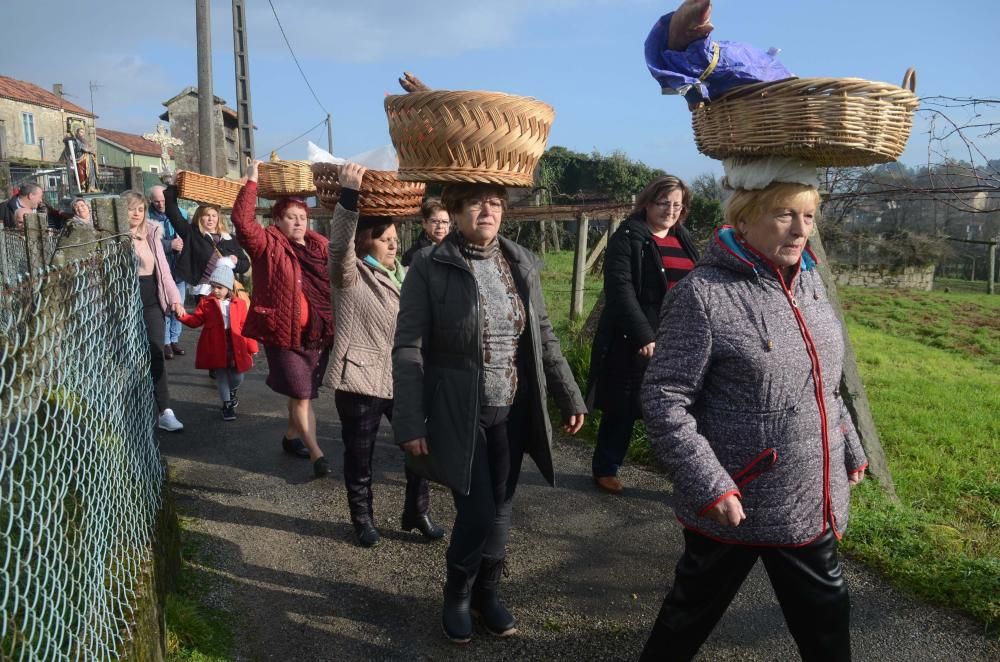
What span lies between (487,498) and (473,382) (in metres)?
0.47

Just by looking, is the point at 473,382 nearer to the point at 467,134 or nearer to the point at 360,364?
the point at 467,134

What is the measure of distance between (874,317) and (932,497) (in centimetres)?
1053

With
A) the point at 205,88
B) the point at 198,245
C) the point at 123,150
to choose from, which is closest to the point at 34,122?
the point at 123,150

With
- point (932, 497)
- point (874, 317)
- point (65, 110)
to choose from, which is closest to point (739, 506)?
point (932, 497)

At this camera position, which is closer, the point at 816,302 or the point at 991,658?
the point at 816,302

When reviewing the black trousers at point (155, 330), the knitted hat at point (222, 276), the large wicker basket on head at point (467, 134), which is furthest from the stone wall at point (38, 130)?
the large wicker basket on head at point (467, 134)

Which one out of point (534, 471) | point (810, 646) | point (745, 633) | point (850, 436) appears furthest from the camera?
point (534, 471)

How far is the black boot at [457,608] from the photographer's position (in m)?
3.01

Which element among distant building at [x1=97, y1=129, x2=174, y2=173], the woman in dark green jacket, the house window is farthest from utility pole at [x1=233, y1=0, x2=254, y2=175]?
distant building at [x1=97, y1=129, x2=174, y2=173]

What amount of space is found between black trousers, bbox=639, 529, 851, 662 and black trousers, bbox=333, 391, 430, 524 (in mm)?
1791

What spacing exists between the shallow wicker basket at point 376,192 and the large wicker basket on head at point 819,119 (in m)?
1.66

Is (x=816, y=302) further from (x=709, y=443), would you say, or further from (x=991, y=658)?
(x=991, y=658)

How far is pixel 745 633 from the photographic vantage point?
3.08 m

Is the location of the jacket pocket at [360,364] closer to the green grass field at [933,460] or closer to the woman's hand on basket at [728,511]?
the green grass field at [933,460]
